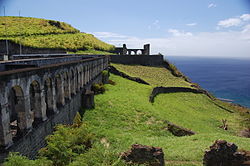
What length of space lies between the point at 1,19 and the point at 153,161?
81565mm

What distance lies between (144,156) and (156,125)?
9759mm

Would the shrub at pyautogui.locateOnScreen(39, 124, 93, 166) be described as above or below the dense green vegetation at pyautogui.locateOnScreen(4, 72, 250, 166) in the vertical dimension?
above

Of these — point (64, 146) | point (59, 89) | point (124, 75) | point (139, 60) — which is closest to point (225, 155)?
point (64, 146)

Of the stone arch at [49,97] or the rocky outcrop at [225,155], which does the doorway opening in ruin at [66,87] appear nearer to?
the stone arch at [49,97]

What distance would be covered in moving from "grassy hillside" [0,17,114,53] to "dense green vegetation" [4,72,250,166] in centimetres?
3089

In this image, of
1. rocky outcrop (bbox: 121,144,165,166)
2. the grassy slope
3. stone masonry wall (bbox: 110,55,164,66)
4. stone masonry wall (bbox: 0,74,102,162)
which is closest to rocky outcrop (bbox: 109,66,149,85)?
the grassy slope

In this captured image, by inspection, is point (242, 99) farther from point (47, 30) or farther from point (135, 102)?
point (47, 30)

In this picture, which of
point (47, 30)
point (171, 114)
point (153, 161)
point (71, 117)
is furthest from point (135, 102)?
point (47, 30)

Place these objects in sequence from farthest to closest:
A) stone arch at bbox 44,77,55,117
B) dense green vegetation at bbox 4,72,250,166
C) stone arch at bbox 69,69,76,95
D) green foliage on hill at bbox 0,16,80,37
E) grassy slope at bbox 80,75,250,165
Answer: green foliage on hill at bbox 0,16,80,37 < stone arch at bbox 69,69,76,95 < grassy slope at bbox 80,75,250,165 < stone arch at bbox 44,77,55,117 < dense green vegetation at bbox 4,72,250,166

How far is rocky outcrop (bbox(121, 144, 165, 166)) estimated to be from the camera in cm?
1101

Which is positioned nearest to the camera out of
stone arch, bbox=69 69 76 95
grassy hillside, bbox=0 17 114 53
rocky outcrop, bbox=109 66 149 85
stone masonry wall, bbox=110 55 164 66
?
stone arch, bbox=69 69 76 95

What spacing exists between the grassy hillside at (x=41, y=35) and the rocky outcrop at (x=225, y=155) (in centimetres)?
4821

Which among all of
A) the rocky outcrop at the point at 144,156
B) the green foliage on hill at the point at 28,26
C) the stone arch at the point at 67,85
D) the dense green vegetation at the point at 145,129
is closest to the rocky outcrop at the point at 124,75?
the dense green vegetation at the point at 145,129

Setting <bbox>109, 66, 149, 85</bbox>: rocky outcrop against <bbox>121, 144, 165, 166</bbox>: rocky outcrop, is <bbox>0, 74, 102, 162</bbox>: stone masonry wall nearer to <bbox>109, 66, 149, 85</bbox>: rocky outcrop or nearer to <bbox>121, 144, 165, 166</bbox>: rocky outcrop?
<bbox>121, 144, 165, 166</bbox>: rocky outcrop
